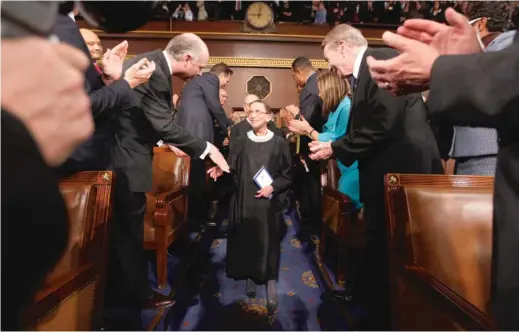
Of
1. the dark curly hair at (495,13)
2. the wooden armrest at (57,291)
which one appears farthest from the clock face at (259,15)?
the wooden armrest at (57,291)

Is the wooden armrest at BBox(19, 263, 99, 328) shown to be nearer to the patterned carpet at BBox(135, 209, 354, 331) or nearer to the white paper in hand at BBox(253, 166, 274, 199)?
the patterned carpet at BBox(135, 209, 354, 331)

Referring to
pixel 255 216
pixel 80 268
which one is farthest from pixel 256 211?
pixel 80 268

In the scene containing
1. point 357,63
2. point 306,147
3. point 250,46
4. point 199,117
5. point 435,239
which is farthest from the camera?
point 250,46

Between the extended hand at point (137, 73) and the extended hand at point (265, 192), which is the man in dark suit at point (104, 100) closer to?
the extended hand at point (137, 73)

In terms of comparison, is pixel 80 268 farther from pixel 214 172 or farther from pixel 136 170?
pixel 214 172

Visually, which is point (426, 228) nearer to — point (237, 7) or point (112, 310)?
point (112, 310)

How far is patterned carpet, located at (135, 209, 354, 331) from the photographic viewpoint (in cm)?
200

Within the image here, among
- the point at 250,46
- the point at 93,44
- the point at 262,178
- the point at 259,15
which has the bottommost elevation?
the point at 262,178

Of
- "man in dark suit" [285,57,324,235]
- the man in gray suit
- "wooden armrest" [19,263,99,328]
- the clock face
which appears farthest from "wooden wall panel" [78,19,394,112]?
"wooden armrest" [19,263,99,328]

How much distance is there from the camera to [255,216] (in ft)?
7.64

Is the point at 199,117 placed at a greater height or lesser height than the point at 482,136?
greater

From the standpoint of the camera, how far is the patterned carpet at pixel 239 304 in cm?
200

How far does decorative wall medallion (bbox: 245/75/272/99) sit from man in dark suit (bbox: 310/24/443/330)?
14.3ft

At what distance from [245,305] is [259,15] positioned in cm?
530
